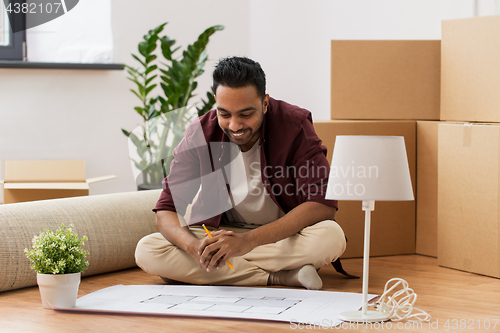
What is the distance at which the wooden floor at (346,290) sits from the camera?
1.34 meters

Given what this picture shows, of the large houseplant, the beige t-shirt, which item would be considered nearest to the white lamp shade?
the beige t-shirt

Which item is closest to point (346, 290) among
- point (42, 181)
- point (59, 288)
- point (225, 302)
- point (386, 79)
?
point (225, 302)

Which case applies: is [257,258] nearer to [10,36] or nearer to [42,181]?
[42,181]

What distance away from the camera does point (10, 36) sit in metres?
3.00

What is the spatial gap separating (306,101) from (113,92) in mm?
1039

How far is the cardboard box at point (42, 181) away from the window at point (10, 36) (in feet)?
2.27

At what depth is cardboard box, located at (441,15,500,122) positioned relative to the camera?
6.31ft

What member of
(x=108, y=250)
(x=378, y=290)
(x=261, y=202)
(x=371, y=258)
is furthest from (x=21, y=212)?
(x=371, y=258)

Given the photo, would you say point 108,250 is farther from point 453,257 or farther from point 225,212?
point 453,257

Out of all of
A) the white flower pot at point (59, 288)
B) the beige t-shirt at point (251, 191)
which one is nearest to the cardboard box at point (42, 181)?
the beige t-shirt at point (251, 191)

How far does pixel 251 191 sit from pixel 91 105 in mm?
1539

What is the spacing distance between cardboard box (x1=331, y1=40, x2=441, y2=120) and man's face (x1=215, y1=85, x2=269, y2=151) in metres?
0.64

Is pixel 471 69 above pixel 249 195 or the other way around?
above

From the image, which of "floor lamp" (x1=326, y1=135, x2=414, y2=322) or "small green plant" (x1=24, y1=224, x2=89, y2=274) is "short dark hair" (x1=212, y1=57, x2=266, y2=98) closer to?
"floor lamp" (x1=326, y1=135, x2=414, y2=322)
